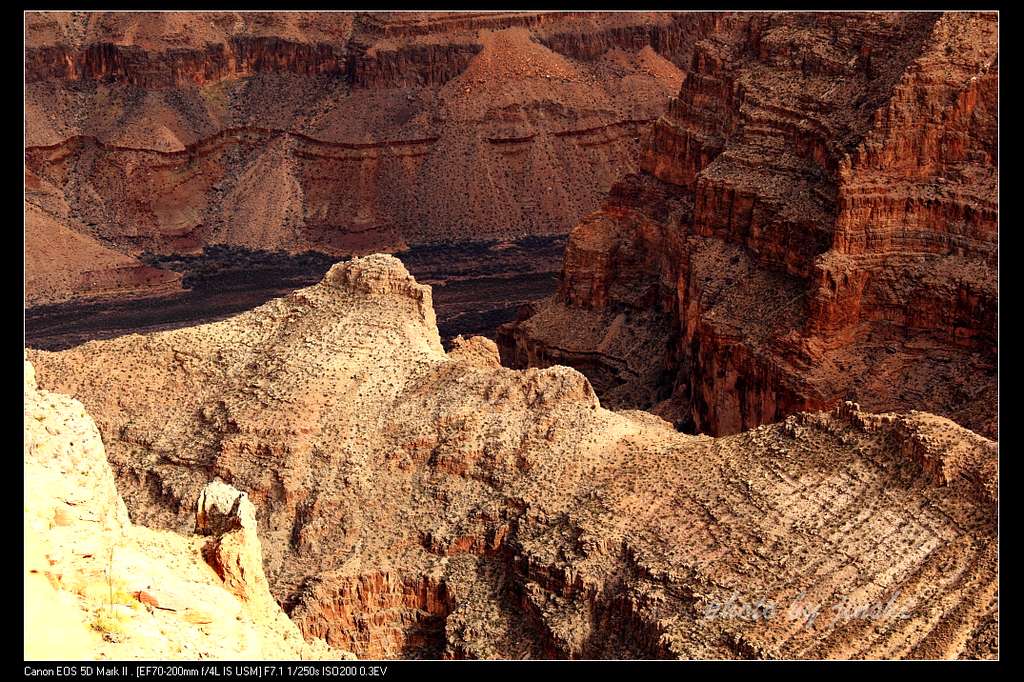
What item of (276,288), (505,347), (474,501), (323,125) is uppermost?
(323,125)

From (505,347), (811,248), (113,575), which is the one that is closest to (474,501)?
(113,575)

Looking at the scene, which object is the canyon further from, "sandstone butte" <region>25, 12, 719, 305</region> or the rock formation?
"sandstone butte" <region>25, 12, 719, 305</region>

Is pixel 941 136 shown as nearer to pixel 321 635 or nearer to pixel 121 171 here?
pixel 321 635

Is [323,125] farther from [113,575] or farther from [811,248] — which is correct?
[113,575]

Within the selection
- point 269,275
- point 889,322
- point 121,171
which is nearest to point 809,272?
point 889,322

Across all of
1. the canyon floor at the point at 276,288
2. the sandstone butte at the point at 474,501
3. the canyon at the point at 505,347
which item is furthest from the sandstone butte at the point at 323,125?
the sandstone butte at the point at 474,501
